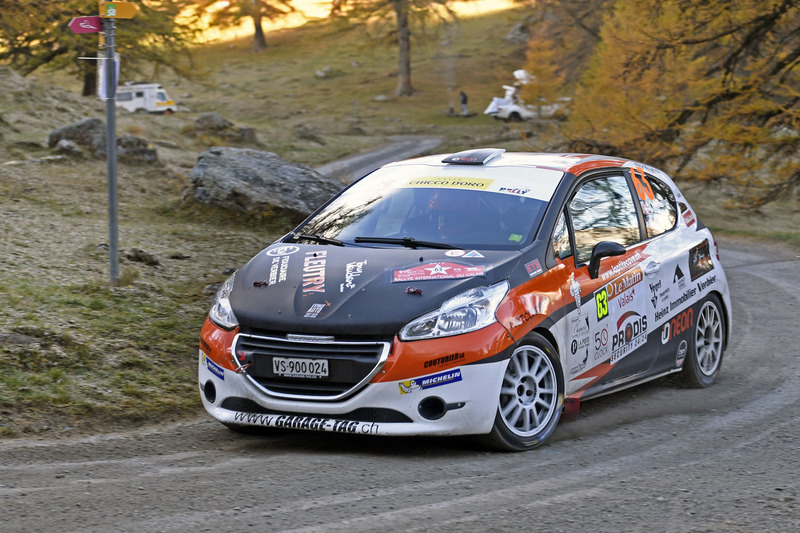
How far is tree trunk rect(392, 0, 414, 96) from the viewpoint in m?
59.0

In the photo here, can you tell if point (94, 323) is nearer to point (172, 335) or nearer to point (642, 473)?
point (172, 335)

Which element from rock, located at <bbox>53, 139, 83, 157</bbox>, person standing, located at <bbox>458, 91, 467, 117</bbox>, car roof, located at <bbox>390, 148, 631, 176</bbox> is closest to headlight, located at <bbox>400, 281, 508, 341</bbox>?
car roof, located at <bbox>390, 148, 631, 176</bbox>

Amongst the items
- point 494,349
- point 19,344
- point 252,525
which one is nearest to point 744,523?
point 494,349

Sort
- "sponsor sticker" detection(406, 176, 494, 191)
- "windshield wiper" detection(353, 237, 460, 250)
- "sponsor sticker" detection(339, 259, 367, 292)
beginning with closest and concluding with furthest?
1. "sponsor sticker" detection(339, 259, 367, 292)
2. "windshield wiper" detection(353, 237, 460, 250)
3. "sponsor sticker" detection(406, 176, 494, 191)

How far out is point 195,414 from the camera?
22.6ft

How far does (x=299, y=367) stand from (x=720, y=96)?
15707 millimetres

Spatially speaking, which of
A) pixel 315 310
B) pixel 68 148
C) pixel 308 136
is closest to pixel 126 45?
pixel 308 136

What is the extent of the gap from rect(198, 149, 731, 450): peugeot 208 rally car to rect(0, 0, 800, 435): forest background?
155cm

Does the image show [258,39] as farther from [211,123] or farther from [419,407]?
[419,407]

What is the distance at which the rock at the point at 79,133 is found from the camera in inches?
714

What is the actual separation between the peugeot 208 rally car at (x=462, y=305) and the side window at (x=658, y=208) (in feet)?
0.06

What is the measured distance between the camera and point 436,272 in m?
5.77

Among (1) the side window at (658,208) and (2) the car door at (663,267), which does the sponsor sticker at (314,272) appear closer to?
(2) the car door at (663,267)

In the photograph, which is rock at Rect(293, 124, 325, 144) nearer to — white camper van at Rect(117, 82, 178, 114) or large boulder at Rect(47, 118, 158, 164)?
white camper van at Rect(117, 82, 178, 114)
